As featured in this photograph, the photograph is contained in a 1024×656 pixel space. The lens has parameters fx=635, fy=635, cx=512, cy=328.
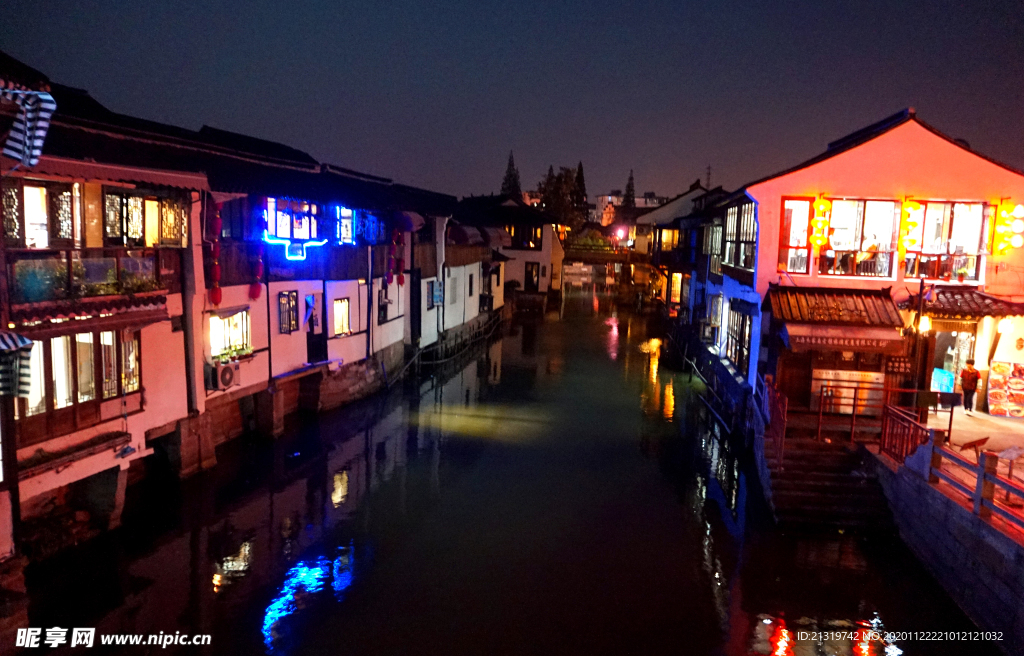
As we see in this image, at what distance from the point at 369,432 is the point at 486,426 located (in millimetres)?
4458

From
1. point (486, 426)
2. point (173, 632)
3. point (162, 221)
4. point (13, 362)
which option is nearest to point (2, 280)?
point (13, 362)

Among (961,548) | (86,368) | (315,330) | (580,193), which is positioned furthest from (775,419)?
(580,193)

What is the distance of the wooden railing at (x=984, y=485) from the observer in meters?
11.9

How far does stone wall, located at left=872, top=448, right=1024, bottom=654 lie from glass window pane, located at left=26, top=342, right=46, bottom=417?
1858 cm

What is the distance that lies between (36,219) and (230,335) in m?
7.14

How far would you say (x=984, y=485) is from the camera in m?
12.2

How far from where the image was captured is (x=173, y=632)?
11.4m

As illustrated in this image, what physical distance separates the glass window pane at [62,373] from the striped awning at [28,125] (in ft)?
14.0

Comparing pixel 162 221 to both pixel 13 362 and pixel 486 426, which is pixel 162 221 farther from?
pixel 486 426

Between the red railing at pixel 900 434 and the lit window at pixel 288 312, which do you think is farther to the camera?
the lit window at pixel 288 312

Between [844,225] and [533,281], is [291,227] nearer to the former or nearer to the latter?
[844,225]

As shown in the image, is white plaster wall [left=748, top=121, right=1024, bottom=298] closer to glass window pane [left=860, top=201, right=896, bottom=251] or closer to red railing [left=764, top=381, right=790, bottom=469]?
glass window pane [left=860, top=201, right=896, bottom=251]

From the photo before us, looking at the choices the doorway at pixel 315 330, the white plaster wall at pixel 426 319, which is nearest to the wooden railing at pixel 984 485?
the doorway at pixel 315 330

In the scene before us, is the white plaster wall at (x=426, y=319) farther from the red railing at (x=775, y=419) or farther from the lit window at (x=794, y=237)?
the red railing at (x=775, y=419)
